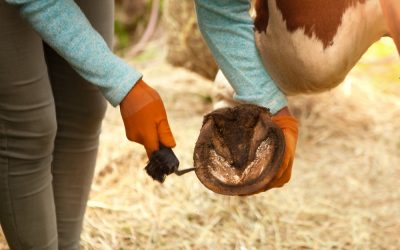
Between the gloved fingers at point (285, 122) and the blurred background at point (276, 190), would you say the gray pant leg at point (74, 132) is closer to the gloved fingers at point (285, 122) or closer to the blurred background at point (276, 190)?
the blurred background at point (276, 190)

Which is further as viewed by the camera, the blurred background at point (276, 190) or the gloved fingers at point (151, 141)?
the blurred background at point (276, 190)

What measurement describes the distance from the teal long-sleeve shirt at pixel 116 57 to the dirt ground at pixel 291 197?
597 millimetres

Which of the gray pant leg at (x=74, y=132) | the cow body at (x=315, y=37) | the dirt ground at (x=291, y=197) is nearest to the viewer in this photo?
the cow body at (x=315, y=37)

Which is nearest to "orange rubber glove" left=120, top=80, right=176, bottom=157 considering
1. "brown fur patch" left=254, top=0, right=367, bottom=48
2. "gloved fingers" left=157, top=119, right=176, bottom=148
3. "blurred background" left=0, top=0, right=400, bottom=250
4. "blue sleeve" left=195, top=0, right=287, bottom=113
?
"gloved fingers" left=157, top=119, right=176, bottom=148

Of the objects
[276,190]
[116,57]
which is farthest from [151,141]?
[276,190]

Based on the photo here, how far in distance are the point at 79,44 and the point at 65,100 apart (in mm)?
305

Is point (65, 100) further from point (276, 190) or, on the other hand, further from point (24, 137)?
point (276, 190)

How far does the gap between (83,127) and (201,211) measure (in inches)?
20.7

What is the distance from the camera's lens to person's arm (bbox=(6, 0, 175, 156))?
3.22 ft

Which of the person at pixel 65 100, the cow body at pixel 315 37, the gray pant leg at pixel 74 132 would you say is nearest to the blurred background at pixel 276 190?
the gray pant leg at pixel 74 132

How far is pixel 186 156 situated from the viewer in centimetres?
195

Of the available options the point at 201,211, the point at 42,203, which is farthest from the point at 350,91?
the point at 42,203

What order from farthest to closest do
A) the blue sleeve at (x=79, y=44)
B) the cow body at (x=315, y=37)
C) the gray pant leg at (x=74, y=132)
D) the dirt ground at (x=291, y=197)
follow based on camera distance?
the dirt ground at (x=291, y=197) < the gray pant leg at (x=74, y=132) < the cow body at (x=315, y=37) < the blue sleeve at (x=79, y=44)

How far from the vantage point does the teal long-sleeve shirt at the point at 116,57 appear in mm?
981
